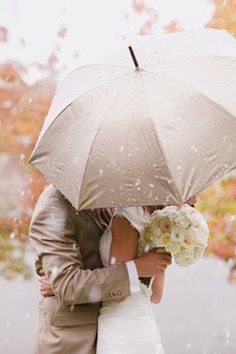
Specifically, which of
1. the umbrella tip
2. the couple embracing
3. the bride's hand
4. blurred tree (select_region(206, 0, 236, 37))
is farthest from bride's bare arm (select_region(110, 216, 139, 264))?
blurred tree (select_region(206, 0, 236, 37))

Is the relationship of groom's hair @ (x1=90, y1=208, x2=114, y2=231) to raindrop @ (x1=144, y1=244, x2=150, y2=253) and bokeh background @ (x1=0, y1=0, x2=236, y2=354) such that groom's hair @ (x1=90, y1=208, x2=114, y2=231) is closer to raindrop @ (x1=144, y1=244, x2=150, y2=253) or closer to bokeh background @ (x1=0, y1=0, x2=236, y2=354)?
raindrop @ (x1=144, y1=244, x2=150, y2=253)

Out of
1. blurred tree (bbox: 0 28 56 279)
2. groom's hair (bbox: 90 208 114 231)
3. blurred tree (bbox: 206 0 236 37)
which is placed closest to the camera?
groom's hair (bbox: 90 208 114 231)

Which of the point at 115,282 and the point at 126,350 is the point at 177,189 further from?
the point at 126,350

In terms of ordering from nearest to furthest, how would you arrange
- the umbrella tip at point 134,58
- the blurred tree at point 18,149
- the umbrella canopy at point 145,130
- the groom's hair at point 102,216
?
the umbrella canopy at point 145,130, the umbrella tip at point 134,58, the groom's hair at point 102,216, the blurred tree at point 18,149

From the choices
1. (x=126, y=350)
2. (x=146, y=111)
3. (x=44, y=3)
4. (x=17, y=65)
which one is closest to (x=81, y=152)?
(x=146, y=111)

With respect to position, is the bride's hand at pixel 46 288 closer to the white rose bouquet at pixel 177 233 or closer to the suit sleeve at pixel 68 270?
the suit sleeve at pixel 68 270

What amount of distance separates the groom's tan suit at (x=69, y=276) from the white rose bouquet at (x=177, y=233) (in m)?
0.16

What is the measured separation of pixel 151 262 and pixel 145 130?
528 millimetres

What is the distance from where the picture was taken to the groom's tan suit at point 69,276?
8.88 ft

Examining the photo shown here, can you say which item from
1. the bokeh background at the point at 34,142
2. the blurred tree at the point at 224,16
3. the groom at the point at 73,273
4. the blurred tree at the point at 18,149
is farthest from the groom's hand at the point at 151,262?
the blurred tree at the point at 224,16

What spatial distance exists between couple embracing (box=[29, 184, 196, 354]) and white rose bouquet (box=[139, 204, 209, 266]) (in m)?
0.04

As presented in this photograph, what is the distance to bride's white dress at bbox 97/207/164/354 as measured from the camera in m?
2.78

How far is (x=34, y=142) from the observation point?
214 inches

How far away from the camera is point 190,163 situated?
97.2 inches
